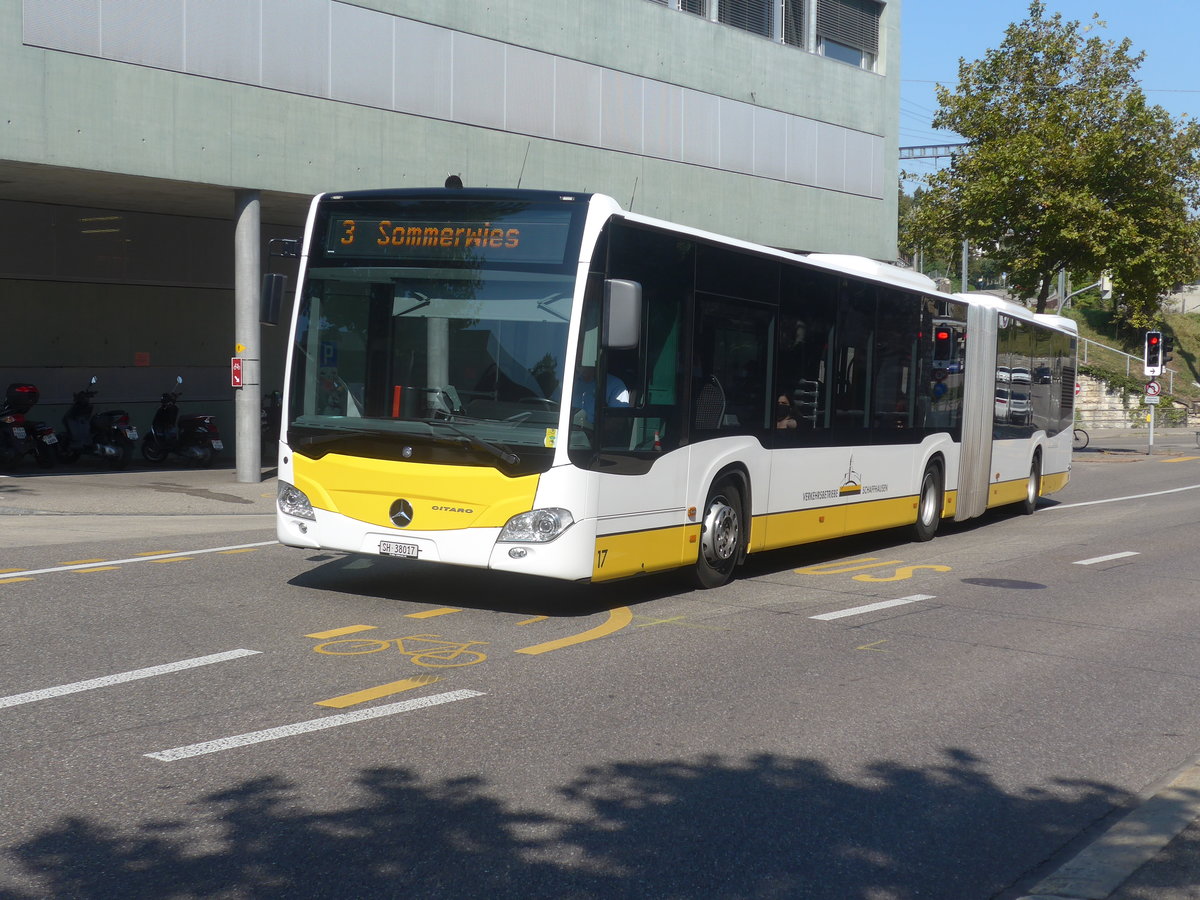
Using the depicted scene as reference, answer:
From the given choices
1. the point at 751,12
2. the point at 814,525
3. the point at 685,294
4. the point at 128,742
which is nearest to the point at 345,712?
the point at 128,742

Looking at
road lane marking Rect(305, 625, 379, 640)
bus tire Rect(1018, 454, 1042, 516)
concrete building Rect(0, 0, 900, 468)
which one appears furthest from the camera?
bus tire Rect(1018, 454, 1042, 516)

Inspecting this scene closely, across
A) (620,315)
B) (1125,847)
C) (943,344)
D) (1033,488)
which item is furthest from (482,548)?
(1033,488)

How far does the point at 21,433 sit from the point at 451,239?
1378cm

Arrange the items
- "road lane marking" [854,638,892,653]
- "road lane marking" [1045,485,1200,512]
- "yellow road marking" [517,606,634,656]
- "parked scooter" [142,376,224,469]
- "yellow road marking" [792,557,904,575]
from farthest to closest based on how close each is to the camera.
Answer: "parked scooter" [142,376,224,469] < "road lane marking" [1045,485,1200,512] < "yellow road marking" [792,557,904,575] < "road lane marking" [854,638,892,653] < "yellow road marking" [517,606,634,656]

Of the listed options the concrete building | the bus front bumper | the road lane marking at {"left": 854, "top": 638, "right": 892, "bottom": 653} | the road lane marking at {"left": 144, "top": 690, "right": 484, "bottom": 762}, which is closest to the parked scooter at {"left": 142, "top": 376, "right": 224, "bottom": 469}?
the concrete building

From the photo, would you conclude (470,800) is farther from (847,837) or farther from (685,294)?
(685,294)

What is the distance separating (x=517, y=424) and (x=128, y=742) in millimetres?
3910

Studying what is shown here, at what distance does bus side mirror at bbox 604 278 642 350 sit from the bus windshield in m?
0.26

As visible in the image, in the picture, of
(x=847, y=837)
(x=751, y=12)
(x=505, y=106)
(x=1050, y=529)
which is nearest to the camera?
(x=847, y=837)

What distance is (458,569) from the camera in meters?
11.7

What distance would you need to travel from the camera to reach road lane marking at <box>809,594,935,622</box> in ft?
33.3

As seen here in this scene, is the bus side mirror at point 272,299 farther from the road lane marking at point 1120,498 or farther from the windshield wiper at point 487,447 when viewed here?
the road lane marking at point 1120,498

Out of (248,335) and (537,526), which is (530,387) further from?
(248,335)

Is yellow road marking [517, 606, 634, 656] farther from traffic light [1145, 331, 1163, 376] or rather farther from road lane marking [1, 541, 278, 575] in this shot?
traffic light [1145, 331, 1163, 376]
